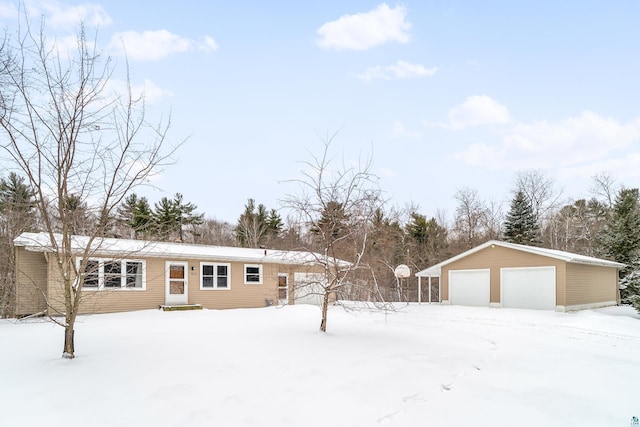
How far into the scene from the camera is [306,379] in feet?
16.0

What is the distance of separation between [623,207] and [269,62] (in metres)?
22.7

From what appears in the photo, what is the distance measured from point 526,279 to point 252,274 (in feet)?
39.0

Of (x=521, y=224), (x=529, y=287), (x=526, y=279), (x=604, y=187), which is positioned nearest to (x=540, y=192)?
(x=604, y=187)

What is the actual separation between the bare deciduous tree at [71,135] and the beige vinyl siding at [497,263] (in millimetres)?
15980

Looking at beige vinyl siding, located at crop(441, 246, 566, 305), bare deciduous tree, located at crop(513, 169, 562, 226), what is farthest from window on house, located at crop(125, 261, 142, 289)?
bare deciduous tree, located at crop(513, 169, 562, 226)

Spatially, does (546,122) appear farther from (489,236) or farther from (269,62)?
(269,62)

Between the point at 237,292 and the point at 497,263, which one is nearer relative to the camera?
the point at 237,292

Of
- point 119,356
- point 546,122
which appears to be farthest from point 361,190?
point 546,122

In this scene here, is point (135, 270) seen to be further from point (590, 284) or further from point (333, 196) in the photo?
point (590, 284)

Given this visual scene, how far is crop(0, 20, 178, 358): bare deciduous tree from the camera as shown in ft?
17.5

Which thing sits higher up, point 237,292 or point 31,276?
point 31,276

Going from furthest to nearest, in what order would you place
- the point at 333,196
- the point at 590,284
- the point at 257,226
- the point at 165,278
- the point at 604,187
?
the point at 257,226, the point at 604,187, the point at 590,284, the point at 165,278, the point at 333,196

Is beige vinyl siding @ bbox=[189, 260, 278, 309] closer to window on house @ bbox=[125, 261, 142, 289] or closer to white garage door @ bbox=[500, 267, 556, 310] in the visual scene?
window on house @ bbox=[125, 261, 142, 289]

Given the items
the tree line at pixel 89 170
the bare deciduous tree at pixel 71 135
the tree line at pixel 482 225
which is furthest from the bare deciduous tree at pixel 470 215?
the bare deciduous tree at pixel 71 135
